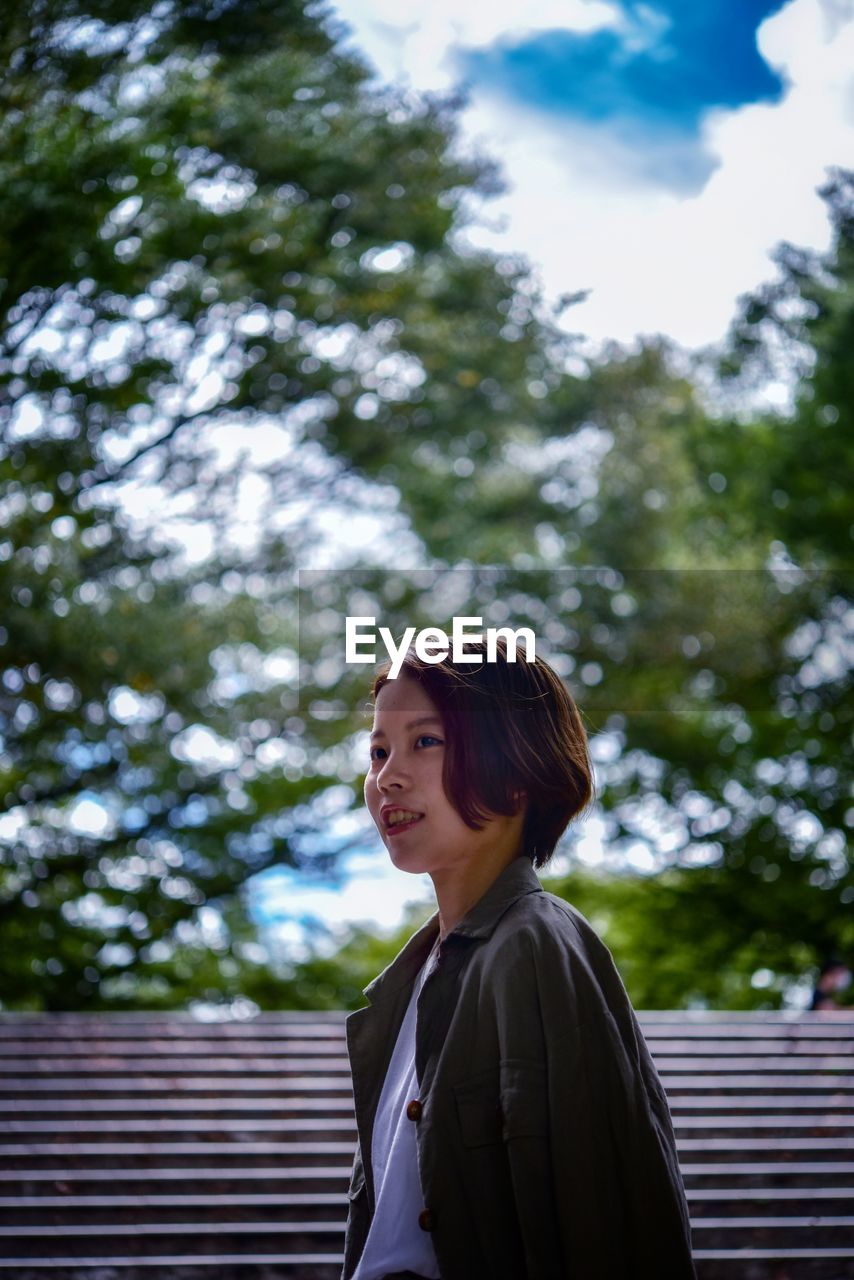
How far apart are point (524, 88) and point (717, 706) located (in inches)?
133

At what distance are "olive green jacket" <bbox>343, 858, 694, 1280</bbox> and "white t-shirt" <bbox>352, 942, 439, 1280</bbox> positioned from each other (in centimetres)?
5

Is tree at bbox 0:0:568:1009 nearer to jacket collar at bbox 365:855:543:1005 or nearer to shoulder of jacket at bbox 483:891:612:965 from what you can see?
jacket collar at bbox 365:855:543:1005

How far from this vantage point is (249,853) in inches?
257

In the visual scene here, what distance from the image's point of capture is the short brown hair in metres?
1.33

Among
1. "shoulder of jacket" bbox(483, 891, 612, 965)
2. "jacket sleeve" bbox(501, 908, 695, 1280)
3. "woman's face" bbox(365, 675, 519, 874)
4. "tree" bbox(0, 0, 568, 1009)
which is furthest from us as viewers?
"tree" bbox(0, 0, 568, 1009)

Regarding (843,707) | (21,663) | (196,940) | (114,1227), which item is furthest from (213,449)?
(114,1227)

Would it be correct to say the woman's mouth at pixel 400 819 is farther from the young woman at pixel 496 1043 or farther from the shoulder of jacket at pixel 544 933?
the shoulder of jacket at pixel 544 933

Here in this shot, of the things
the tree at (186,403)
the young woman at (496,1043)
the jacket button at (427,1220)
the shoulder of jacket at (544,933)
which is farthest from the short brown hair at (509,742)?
the tree at (186,403)

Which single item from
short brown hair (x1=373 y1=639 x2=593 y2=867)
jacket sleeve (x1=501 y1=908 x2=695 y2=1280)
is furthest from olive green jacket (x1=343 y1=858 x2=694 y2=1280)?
short brown hair (x1=373 y1=639 x2=593 y2=867)

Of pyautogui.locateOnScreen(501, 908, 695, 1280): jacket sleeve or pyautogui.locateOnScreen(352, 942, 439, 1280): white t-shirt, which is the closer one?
pyautogui.locateOnScreen(501, 908, 695, 1280): jacket sleeve

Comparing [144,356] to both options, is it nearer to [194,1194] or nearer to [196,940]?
[196,940]

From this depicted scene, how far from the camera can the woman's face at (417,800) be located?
4.35 ft

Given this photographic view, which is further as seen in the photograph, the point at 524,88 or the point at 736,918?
the point at 736,918

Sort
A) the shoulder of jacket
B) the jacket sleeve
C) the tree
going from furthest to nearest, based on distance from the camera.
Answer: the tree, the shoulder of jacket, the jacket sleeve
